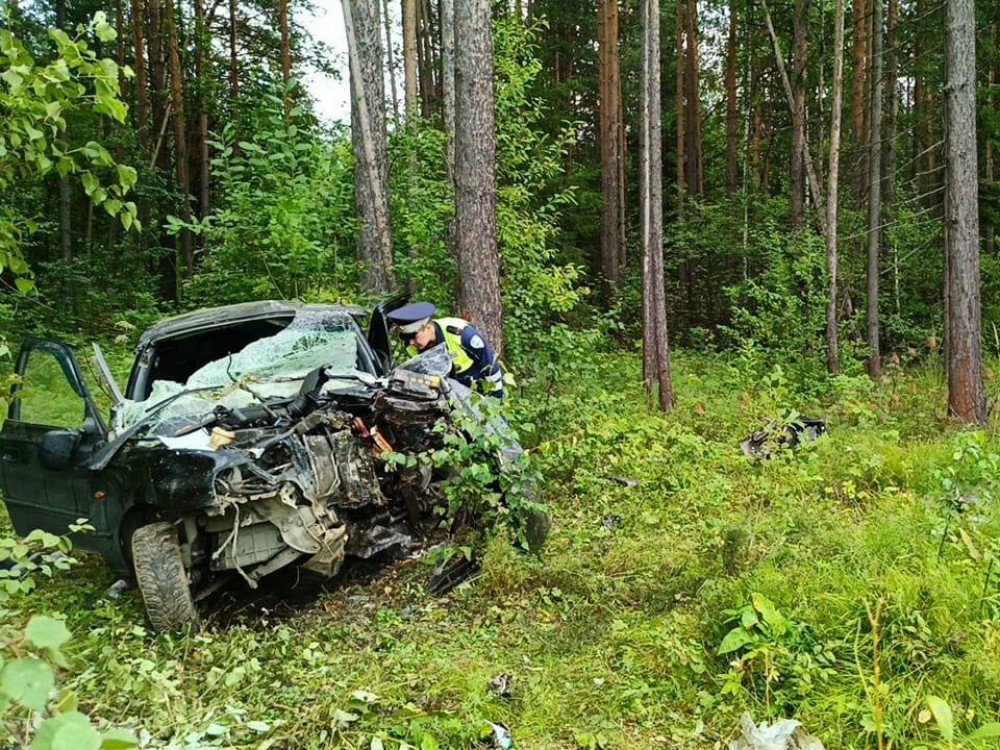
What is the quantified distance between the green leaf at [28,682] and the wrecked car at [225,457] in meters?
2.83

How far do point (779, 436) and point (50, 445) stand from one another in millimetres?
6171

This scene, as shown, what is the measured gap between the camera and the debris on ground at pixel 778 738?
2.72 metres

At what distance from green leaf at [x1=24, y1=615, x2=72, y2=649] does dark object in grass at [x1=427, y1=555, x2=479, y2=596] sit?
11.4 feet

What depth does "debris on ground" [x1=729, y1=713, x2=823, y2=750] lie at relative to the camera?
2.72 meters

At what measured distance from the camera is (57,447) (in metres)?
4.09

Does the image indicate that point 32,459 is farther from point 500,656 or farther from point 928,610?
point 928,610

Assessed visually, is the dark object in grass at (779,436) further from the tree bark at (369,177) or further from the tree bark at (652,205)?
the tree bark at (369,177)

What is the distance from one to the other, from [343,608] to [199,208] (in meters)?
18.8

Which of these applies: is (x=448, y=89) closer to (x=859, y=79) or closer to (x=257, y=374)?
(x=257, y=374)

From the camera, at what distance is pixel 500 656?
3.67 metres

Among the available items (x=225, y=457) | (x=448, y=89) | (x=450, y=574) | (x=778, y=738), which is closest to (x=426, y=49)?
(x=448, y=89)

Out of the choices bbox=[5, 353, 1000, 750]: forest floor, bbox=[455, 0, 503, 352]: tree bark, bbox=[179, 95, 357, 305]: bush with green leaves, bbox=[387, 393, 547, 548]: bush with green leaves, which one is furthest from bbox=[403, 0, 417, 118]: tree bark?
bbox=[5, 353, 1000, 750]: forest floor

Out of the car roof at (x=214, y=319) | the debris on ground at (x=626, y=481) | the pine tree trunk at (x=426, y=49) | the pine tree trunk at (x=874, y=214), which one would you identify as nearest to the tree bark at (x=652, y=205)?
the debris on ground at (x=626, y=481)

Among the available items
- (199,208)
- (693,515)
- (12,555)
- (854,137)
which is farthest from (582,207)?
(12,555)
